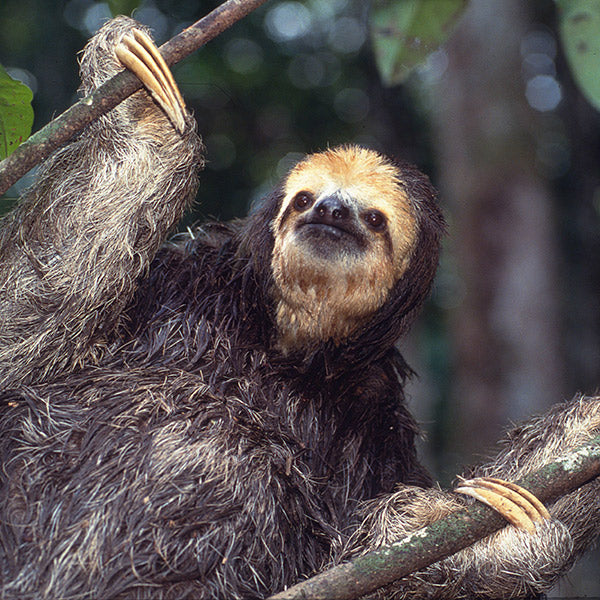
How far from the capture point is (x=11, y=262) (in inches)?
179

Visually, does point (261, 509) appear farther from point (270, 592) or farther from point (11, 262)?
point (11, 262)

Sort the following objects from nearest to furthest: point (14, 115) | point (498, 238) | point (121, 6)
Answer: point (14, 115)
point (121, 6)
point (498, 238)

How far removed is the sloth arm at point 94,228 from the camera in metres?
4.39

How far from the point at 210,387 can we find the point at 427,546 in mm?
1651

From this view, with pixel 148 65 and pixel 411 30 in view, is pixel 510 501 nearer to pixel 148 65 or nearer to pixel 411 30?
pixel 411 30

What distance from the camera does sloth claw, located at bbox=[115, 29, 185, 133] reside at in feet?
13.9

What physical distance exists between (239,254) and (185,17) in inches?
269

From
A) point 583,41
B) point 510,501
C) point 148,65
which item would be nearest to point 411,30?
point 583,41

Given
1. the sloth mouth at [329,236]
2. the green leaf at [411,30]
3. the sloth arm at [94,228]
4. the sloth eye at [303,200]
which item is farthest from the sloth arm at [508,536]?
the green leaf at [411,30]

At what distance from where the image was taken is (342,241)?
437 cm

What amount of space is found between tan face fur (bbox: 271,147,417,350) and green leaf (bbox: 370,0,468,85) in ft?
1.78

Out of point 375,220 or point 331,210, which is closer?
point 331,210

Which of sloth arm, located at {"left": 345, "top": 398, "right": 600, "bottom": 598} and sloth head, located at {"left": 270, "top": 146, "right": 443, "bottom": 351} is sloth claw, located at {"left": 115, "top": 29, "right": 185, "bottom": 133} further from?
sloth arm, located at {"left": 345, "top": 398, "right": 600, "bottom": 598}

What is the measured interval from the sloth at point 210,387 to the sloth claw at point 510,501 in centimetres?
2
